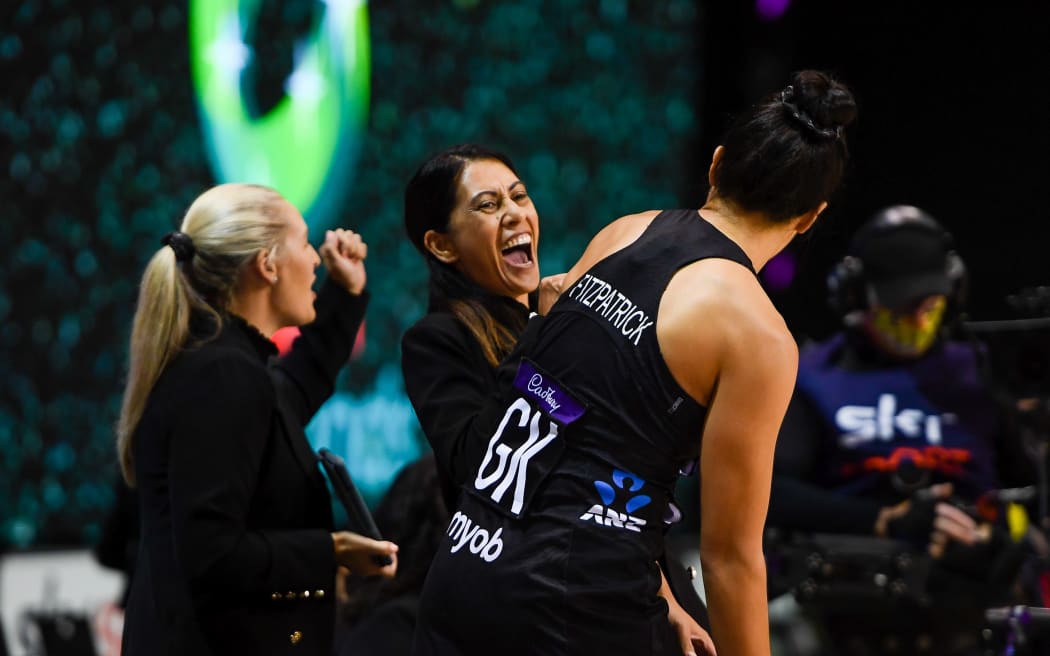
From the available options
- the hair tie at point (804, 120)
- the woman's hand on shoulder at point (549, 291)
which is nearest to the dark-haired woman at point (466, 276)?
the woman's hand on shoulder at point (549, 291)

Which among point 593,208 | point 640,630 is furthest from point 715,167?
point 593,208

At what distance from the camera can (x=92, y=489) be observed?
4867 mm

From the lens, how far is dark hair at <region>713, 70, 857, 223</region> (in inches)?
71.2

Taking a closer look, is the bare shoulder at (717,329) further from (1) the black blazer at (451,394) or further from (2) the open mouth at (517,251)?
(2) the open mouth at (517,251)

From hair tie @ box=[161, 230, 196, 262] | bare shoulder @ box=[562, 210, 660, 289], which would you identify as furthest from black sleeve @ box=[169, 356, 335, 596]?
bare shoulder @ box=[562, 210, 660, 289]

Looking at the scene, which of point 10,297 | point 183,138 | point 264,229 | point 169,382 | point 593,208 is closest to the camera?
point 169,382

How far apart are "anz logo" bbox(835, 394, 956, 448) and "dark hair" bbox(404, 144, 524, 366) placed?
176cm

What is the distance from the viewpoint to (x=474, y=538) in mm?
1812

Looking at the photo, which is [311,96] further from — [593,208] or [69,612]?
[69,612]

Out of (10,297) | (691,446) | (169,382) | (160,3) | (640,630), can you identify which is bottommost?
(640,630)

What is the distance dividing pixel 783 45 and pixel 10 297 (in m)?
3.56

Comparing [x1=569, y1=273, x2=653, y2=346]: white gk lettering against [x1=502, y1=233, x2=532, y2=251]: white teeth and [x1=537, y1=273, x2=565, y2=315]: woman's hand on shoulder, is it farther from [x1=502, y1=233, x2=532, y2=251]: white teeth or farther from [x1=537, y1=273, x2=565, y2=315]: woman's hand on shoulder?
[x1=502, y1=233, x2=532, y2=251]: white teeth

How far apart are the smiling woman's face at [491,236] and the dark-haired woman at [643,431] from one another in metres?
0.55

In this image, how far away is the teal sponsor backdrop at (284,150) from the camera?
4.80 metres
